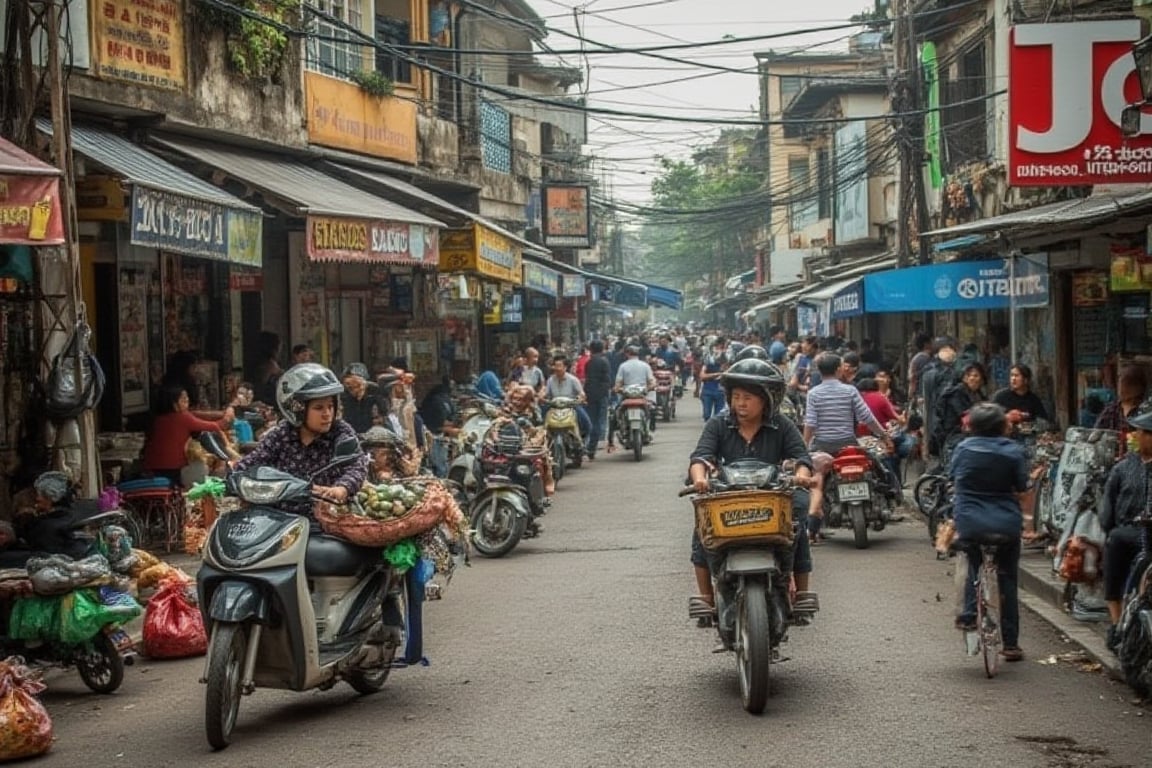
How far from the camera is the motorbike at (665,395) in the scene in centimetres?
3612

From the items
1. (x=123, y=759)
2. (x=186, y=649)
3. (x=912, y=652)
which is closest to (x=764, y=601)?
(x=912, y=652)

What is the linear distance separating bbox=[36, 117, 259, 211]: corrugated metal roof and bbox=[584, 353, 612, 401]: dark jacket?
11468 millimetres

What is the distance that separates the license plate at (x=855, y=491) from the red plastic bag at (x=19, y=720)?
836 centimetres

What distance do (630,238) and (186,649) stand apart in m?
138

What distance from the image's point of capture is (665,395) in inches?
1439

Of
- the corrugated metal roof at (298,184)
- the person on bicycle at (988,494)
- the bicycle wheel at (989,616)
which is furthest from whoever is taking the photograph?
the corrugated metal roof at (298,184)

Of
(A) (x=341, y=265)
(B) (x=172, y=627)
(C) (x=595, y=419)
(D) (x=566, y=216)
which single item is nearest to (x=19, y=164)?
(B) (x=172, y=627)

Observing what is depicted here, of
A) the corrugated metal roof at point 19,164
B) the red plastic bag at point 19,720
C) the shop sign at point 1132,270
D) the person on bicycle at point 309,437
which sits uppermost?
the corrugated metal roof at point 19,164

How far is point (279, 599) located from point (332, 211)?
890 centimetres

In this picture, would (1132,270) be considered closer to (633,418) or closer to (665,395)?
(633,418)

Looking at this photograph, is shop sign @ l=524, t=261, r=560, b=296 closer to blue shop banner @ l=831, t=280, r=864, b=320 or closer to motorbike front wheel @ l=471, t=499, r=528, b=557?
blue shop banner @ l=831, t=280, r=864, b=320

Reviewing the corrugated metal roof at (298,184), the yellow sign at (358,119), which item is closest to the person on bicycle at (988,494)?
the corrugated metal roof at (298,184)

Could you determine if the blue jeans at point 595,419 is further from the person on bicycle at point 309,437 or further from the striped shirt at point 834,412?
the person on bicycle at point 309,437

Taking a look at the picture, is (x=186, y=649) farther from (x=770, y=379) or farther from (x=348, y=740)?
(x=770, y=379)
